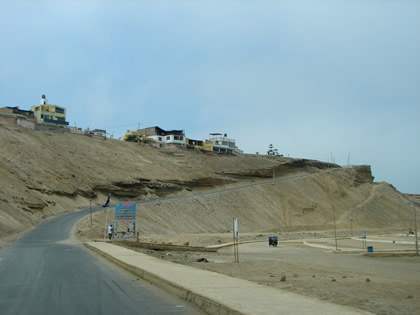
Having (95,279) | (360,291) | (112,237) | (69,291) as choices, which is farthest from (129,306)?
(112,237)

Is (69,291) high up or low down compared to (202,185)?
down

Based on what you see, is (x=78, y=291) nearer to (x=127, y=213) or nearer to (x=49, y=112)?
(x=127, y=213)

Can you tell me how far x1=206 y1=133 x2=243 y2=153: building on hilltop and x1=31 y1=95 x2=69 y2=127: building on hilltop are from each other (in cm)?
4451

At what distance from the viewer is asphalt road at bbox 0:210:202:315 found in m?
8.34

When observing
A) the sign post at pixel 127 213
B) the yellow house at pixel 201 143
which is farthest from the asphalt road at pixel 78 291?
the yellow house at pixel 201 143

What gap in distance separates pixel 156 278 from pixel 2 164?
165ft

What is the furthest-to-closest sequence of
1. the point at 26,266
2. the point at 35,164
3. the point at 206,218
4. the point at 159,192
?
the point at 159,192 < the point at 206,218 < the point at 35,164 < the point at 26,266

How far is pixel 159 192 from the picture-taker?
250 ft

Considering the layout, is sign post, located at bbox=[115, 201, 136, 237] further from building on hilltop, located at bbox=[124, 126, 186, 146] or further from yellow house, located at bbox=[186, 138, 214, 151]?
yellow house, located at bbox=[186, 138, 214, 151]

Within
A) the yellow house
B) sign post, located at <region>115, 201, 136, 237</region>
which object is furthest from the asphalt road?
the yellow house

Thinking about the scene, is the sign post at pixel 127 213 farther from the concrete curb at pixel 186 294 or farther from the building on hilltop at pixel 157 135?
the building on hilltop at pixel 157 135

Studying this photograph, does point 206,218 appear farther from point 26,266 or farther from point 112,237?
point 26,266

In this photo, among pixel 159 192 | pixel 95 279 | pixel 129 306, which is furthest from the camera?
pixel 159 192

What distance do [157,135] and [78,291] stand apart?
386 ft
